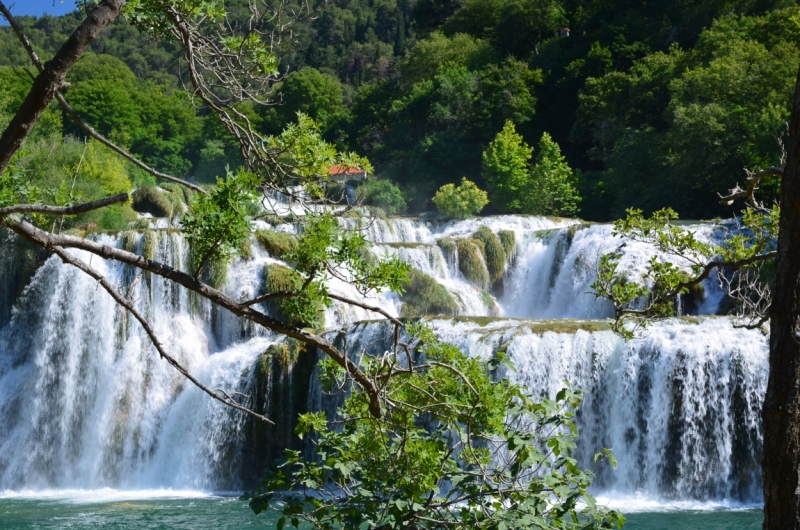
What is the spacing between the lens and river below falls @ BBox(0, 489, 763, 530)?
1388cm

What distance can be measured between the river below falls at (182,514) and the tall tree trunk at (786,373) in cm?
956

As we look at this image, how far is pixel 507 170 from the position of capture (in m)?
36.1

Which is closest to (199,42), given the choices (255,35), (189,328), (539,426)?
(255,35)

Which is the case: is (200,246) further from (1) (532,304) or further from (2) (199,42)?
(1) (532,304)

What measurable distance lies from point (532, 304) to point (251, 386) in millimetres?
8625

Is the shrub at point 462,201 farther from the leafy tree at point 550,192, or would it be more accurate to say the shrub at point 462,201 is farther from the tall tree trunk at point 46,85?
the tall tree trunk at point 46,85

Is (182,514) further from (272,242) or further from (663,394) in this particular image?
(272,242)

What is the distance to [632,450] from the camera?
16.5 meters

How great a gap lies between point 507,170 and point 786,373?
32.2 meters

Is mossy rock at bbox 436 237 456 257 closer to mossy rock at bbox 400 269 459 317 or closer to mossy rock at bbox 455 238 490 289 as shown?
mossy rock at bbox 455 238 490 289

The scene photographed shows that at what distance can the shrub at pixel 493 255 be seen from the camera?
2544 centimetres

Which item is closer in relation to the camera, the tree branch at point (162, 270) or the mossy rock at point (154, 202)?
the tree branch at point (162, 270)

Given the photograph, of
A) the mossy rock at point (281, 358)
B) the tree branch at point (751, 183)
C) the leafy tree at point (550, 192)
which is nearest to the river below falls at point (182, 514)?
the mossy rock at point (281, 358)

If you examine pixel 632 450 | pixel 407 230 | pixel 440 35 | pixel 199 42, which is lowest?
pixel 632 450
